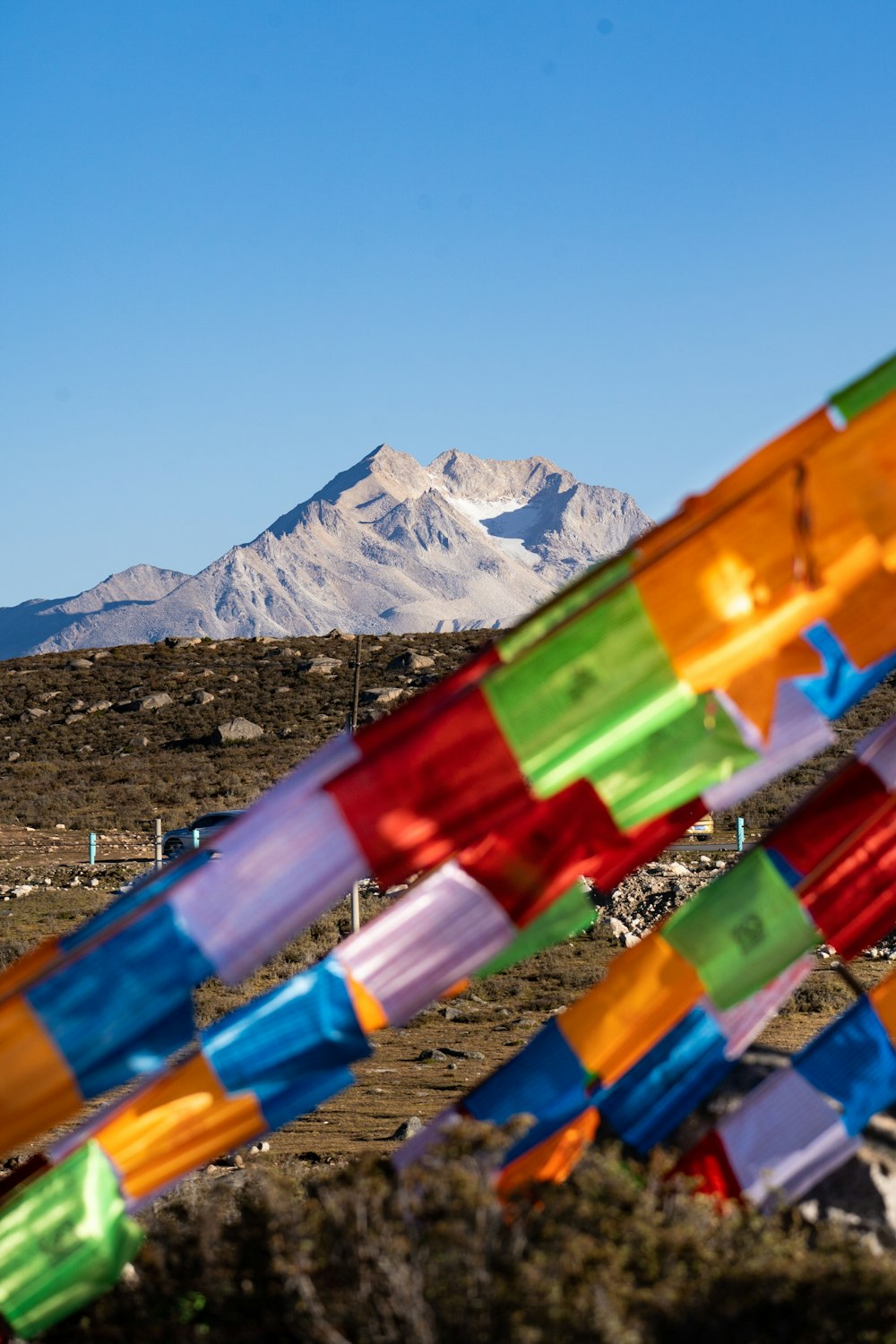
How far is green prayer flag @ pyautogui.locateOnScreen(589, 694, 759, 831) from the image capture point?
4.86 metres

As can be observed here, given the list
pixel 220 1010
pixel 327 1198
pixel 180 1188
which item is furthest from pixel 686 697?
pixel 220 1010

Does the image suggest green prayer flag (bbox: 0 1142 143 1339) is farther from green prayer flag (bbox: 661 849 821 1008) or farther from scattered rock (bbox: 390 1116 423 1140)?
scattered rock (bbox: 390 1116 423 1140)

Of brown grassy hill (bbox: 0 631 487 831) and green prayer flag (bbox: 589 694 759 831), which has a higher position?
brown grassy hill (bbox: 0 631 487 831)

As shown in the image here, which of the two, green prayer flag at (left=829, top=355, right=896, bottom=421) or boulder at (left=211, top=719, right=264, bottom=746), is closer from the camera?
green prayer flag at (left=829, top=355, right=896, bottom=421)

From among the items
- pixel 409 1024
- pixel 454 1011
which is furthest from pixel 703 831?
pixel 409 1024

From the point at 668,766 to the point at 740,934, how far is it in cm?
108

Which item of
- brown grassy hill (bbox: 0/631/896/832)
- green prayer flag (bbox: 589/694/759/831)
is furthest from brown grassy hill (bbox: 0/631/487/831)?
green prayer flag (bbox: 589/694/759/831)

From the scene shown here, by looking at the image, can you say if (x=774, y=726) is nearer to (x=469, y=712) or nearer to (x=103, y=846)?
(x=469, y=712)

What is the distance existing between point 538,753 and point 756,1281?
5.54 feet

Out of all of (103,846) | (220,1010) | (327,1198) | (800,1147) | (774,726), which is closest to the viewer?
(327,1198)

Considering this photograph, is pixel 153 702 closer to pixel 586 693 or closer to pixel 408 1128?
pixel 408 1128

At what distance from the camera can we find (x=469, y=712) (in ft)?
15.1

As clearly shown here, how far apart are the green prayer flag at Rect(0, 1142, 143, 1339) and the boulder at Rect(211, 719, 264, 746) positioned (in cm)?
4292

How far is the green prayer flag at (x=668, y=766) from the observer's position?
15.9ft
